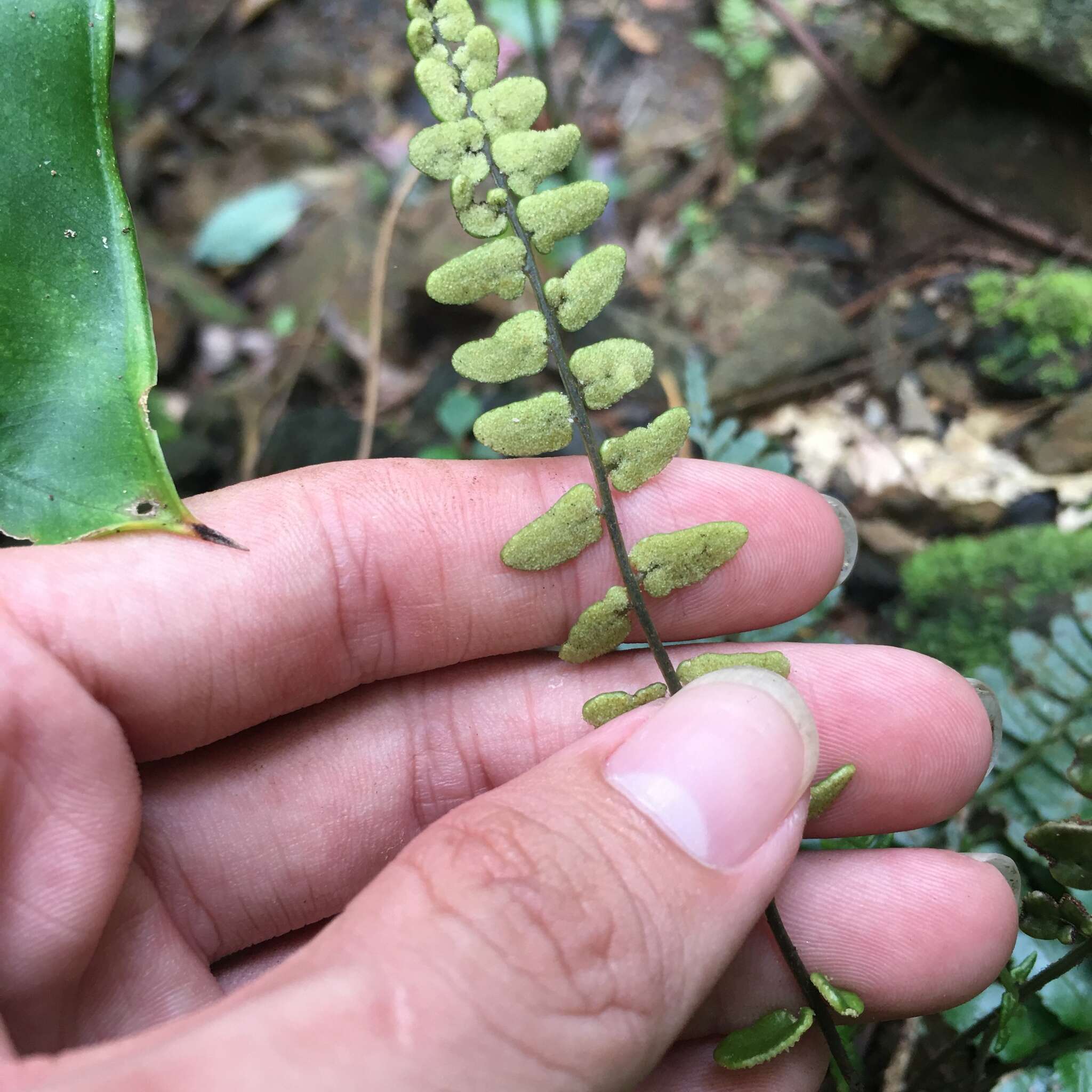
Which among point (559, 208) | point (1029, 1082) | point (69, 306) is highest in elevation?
point (559, 208)

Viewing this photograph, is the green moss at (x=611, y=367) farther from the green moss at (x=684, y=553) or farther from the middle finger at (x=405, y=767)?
the middle finger at (x=405, y=767)

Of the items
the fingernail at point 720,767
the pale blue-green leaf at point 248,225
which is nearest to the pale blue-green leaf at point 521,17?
the pale blue-green leaf at point 248,225

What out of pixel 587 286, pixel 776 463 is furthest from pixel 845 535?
pixel 587 286

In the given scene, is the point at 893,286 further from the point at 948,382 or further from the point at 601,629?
the point at 601,629

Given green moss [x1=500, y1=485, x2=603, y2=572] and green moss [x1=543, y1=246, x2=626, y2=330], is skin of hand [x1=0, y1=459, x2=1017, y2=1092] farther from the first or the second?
green moss [x1=543, y1=246, x2=626, y2=330]

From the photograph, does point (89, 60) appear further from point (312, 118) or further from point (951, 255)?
point (312, 118)

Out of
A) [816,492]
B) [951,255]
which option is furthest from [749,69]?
[816,492]
